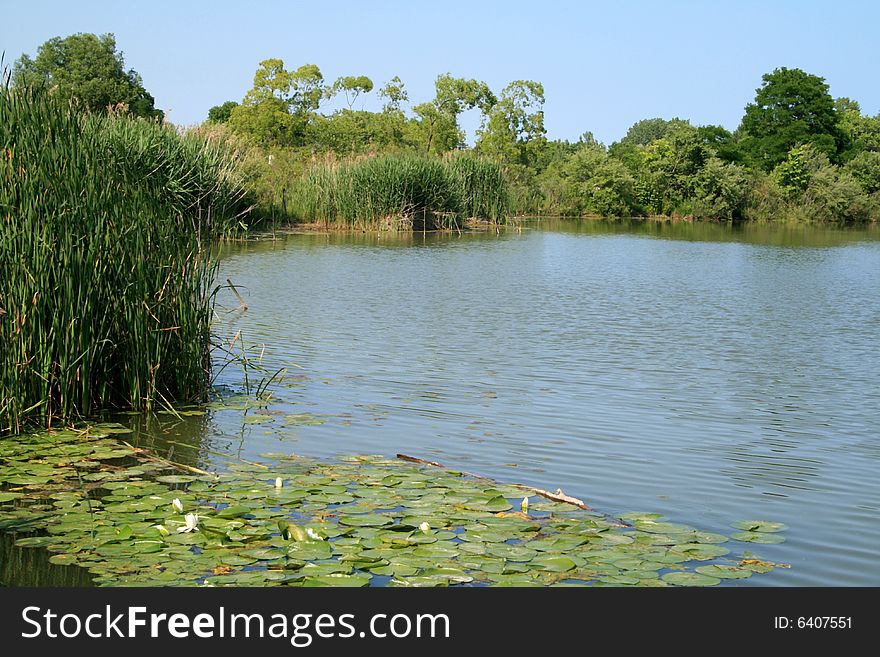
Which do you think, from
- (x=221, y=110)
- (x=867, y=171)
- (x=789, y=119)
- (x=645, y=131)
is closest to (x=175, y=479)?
(x=867, y=171)

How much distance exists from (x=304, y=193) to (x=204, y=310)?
25.3m

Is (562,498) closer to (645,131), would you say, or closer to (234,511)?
(234,511)

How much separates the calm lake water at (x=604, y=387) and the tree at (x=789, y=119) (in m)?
48.3

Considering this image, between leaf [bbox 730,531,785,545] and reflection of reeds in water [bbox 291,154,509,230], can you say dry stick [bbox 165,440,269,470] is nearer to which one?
leaf [bbox 730,531,785,545]

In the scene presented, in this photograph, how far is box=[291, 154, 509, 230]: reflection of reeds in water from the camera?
31.7 m

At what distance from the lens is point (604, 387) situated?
30.7 feet

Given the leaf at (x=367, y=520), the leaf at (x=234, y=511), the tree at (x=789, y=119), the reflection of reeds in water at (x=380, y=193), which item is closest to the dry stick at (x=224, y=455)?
the leaf at (x=234, y=511)

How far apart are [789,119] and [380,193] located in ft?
149

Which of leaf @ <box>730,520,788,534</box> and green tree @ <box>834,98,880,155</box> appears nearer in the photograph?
leaf @ <box>730,520,788,534</box>

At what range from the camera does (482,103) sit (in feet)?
189

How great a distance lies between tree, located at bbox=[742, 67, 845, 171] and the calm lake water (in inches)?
1901

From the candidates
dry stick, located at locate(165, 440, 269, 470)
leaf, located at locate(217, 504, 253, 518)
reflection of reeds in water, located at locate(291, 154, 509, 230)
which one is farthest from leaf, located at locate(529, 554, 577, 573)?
reflection of reeds in water, located at locate(291, 154, 509, 230)

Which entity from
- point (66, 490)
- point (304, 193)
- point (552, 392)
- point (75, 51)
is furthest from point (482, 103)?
point (66, 490)
